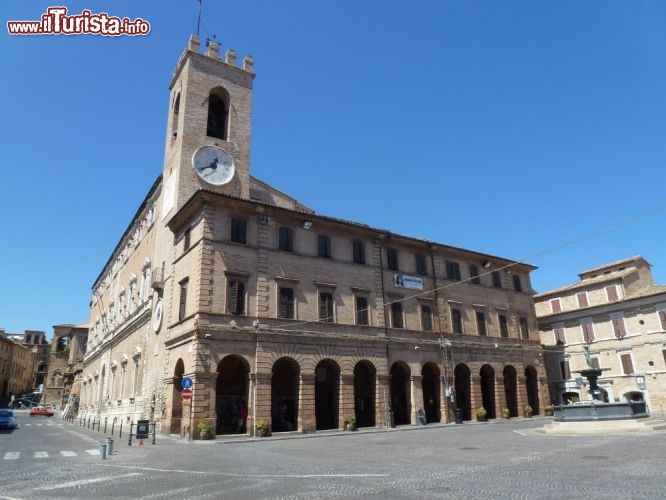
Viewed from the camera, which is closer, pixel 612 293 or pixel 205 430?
pixel 205 430

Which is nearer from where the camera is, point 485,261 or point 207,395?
point 207,395

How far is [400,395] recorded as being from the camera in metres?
35.0

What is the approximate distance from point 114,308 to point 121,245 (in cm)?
700

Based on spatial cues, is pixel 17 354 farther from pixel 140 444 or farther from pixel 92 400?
pixel 140 444

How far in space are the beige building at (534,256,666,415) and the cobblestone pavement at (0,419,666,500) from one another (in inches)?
905

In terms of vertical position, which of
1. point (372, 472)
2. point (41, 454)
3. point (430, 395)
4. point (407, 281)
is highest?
point (407, 281)

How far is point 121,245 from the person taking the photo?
5450cm

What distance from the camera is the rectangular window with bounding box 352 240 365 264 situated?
32.6 meters

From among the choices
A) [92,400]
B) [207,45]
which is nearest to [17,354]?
[92,400]

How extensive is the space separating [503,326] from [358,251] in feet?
50.6

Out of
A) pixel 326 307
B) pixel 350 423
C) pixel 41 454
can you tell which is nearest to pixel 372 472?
pixel 41 454

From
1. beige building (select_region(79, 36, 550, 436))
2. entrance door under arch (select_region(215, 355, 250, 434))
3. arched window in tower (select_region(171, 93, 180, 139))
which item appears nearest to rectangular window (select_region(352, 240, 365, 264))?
beige building (select_region(79, 36, 550, 436))

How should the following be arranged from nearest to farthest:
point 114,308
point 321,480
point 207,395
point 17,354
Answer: point 321,480, point 207,395, point 114,308, point 17,354

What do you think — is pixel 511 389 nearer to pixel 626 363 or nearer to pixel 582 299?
pixel 626 363
